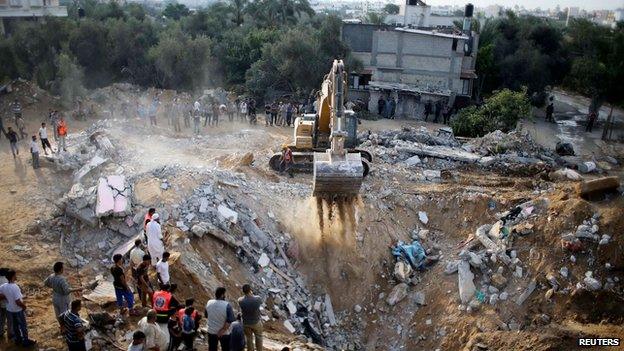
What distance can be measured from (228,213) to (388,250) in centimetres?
374

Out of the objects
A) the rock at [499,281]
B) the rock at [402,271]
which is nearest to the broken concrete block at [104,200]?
the rock at [402,271]

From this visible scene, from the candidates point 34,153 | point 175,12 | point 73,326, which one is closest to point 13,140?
point 34,153

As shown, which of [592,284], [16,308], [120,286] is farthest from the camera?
[592,284]

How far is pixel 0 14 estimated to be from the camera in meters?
32.8

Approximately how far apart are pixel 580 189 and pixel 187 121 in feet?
51.6

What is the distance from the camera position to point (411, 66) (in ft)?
95.7

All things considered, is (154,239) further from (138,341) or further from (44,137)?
(44,137)

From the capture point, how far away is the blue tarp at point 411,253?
11.7m

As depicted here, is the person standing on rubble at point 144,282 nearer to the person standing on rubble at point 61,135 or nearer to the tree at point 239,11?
the person standing on rubble at point 61,135

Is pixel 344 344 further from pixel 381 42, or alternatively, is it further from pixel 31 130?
pixel 381 42

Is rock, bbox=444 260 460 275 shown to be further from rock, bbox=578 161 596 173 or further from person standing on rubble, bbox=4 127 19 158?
person standing on rubble, bbox=4 127 19 158

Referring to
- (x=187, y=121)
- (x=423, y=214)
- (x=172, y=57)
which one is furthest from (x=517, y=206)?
(x=172, y=57)

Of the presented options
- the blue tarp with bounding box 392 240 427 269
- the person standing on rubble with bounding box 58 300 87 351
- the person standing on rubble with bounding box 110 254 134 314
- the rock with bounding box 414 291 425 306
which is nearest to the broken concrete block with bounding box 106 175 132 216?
the person standing on rubble with bounding box 110 254 134 314

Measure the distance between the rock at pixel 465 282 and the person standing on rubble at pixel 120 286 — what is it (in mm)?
6307
